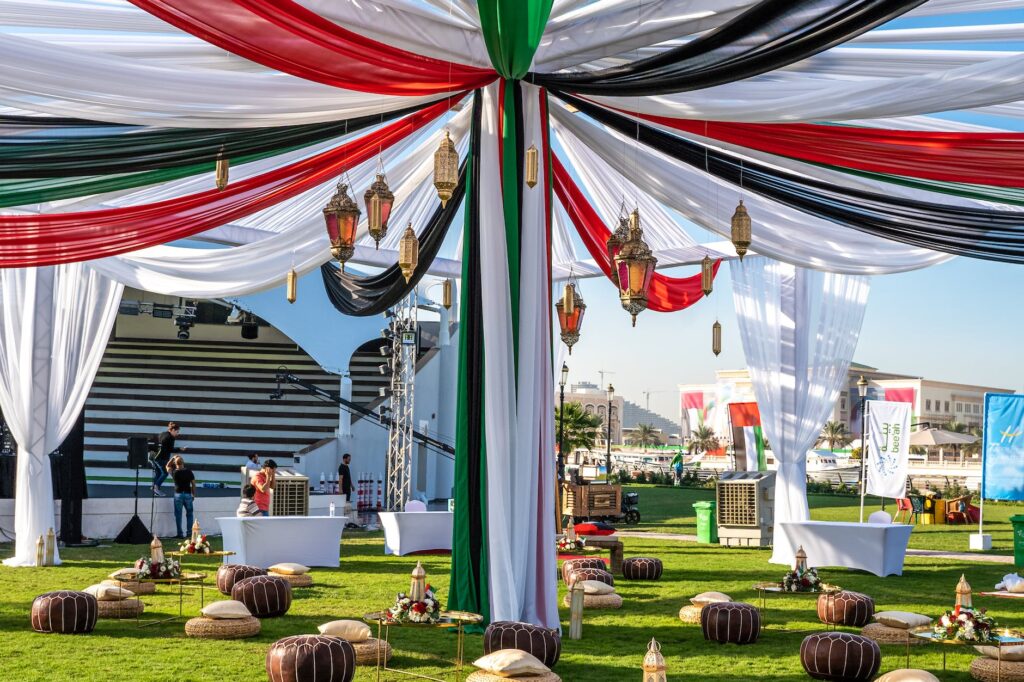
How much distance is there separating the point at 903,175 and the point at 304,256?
5006 millimetres

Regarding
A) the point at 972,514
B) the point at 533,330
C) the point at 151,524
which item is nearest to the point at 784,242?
the point at 533,330

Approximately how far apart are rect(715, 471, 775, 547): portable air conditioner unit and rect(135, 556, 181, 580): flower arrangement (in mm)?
8288

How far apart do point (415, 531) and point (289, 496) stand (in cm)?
165

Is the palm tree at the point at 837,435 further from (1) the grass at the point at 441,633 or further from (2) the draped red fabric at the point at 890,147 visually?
(2) the draped red fabric at the point at 890,147

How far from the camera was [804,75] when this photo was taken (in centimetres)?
748

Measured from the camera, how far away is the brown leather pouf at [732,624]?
7496 millimetres

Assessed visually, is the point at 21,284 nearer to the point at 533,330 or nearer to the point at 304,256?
the point at 304,256

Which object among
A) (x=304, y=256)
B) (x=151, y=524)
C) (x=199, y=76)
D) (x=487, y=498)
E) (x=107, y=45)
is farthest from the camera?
(x=151, y=524)

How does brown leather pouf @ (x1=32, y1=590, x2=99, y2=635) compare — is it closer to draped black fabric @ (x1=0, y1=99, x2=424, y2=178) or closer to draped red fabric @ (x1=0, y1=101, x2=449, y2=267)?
draped red fabric @ (x1=0, y1=101, x2=449, y2=267)

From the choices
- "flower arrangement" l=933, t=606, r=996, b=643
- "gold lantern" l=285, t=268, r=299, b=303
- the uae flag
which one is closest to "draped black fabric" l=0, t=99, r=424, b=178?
"gold lantern" l=285, t=268, r=299, b=303

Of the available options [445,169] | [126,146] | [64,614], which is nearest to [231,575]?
[64,614]

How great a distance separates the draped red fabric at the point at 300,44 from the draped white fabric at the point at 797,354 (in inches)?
276

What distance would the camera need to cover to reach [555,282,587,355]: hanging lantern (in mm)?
10180

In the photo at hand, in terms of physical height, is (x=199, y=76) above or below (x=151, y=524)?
above
